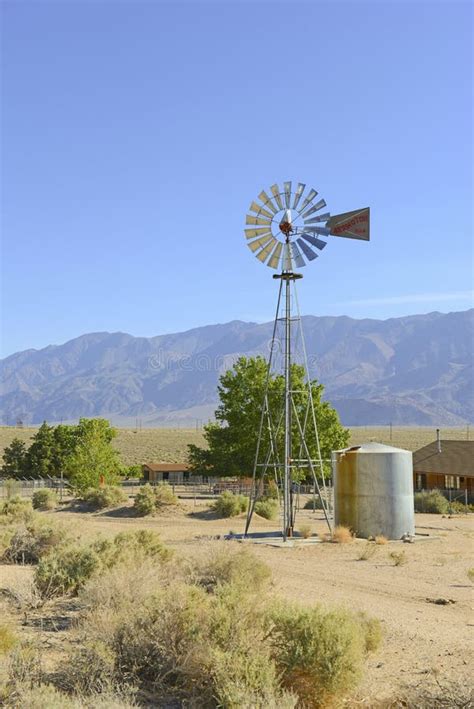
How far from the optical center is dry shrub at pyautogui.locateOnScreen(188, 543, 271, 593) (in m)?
14.5

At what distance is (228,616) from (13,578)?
26.1 ft

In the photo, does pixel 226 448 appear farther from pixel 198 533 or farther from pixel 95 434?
pixel 198 533

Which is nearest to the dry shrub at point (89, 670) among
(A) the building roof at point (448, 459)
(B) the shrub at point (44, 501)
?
(B) the shrub at point (44, 501)

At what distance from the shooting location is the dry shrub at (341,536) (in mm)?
25595

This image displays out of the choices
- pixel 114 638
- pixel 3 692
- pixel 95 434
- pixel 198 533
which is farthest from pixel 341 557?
pixel 95 434

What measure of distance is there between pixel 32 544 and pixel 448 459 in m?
37.1

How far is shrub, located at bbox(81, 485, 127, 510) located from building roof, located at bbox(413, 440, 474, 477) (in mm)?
21256

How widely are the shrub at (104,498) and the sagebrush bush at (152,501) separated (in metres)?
2.17

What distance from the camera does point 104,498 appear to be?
4103cm

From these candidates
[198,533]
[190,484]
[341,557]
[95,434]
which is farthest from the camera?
[190,484]

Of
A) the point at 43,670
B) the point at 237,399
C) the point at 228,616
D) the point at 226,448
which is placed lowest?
the point at 43,670

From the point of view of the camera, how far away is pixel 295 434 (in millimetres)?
48062

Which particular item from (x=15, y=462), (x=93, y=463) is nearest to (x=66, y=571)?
(x=93, y=463)

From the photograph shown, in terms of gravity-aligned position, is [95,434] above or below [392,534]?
above
